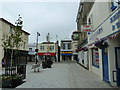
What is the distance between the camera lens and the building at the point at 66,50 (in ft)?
155

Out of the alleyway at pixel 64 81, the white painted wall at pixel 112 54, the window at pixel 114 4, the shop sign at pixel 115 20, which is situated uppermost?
the window at pixel 114 4

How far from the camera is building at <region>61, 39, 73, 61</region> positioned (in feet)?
155

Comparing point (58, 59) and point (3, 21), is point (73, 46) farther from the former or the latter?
point (3, 21)

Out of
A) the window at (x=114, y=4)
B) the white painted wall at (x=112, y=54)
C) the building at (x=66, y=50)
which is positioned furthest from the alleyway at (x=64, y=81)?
the building at (x=66, y=50)

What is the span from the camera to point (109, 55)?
7.55 m

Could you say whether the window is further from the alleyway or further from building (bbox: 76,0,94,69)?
building (bbox: 76,0,94,69)

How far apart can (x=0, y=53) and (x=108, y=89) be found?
18583mm

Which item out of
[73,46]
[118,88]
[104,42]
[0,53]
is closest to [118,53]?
[104,42]

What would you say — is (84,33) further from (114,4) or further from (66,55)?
(66,55)

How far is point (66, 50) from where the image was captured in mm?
47031

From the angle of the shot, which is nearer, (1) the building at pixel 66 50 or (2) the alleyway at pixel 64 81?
(2) the alleyway at pixel 64 81

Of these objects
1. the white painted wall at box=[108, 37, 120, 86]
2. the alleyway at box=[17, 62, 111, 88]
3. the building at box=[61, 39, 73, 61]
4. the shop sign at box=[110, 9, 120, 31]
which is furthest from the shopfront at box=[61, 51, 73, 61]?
the shop sign at box=[110, 9, 120, 31]

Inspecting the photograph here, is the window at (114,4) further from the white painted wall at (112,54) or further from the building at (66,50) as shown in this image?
the building at (66,50)

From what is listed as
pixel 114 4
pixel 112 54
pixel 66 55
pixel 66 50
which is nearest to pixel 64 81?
pixel 112 54
